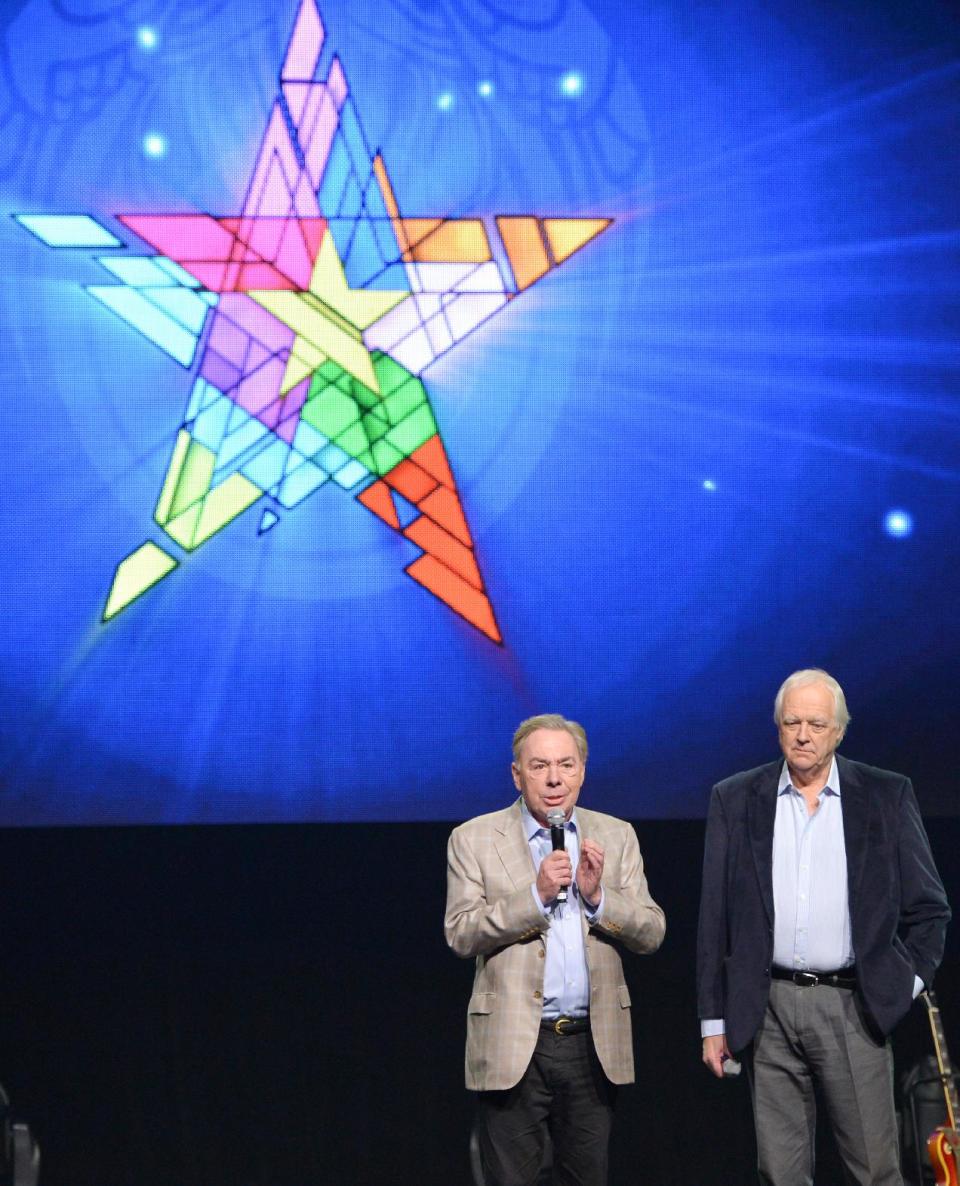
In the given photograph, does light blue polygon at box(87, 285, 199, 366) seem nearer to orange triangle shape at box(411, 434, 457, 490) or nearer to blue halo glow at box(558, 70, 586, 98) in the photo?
orange triangle shape at box(411, 434, 457, 490)

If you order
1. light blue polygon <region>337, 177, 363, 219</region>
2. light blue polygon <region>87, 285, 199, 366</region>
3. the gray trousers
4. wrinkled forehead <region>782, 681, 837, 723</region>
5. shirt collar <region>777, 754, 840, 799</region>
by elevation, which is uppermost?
light blue polygon <region>337, 177, 363, 219</region>

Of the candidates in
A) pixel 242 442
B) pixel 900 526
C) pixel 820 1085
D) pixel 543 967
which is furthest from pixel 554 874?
pixel 900 526

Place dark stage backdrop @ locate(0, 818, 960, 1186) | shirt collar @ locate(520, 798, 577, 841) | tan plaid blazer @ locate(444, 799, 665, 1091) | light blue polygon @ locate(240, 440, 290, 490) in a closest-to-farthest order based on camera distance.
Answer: tan plaid blazer @ locate(444, 799, 665, 1091), shirt collar @ locate(520, 798, 577, 841), dark stage backdrop @ locate(0, 818, 960, 1186), light blue polygon @ locate(240, 440, 290, 490)

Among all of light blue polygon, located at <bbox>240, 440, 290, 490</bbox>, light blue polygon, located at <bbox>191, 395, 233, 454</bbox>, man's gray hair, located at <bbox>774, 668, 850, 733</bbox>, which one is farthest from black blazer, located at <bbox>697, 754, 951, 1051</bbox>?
light blue polygon, located at <bbox>191, 395, 233, 454</bbox>

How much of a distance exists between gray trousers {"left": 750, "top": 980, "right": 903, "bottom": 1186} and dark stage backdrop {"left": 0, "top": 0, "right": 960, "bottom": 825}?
9.51 ft

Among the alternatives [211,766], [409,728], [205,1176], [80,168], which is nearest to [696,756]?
[409,728]

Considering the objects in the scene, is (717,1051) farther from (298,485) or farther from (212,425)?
(212,425)

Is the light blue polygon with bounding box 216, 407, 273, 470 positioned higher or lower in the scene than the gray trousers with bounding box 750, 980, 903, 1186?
higher

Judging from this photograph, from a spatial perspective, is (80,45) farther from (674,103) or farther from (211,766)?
(211,766)

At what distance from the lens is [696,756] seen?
5793 millimetres

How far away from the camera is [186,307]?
5.82 meters

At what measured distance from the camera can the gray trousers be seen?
282 cm

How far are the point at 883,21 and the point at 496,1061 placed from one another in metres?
4.65

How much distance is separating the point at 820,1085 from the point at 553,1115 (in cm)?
52
